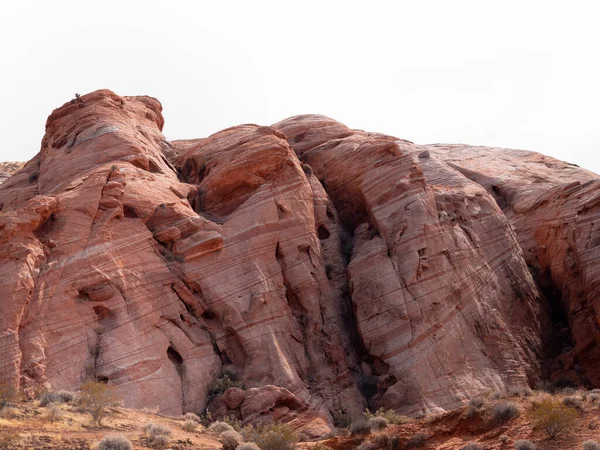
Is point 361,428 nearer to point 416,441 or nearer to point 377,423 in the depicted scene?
point 377,423

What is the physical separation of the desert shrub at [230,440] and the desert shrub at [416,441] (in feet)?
17.0

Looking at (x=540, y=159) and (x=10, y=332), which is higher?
(x=540, y=159)

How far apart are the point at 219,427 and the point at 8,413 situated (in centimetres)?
706

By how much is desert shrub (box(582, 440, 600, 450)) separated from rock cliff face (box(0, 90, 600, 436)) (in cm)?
1216

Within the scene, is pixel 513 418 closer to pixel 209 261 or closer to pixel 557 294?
pixel 209 261

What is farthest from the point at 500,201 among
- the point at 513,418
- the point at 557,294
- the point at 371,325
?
the point at 513,418

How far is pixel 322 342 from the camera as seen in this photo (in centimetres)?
3562

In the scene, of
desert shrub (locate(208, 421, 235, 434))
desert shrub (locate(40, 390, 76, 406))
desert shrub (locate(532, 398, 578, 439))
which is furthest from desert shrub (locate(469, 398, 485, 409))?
desert shrub (locate(40, 390, 76, 406))

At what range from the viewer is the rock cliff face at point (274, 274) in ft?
100

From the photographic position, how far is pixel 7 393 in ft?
84.9

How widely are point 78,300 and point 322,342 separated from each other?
1071 centimetres

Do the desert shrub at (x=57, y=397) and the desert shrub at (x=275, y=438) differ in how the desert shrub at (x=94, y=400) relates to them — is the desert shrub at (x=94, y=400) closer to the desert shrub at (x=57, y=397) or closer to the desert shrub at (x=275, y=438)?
the desert shrub at (x=57, y=397)

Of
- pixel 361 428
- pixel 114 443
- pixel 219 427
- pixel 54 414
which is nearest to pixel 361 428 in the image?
pixel 361 428

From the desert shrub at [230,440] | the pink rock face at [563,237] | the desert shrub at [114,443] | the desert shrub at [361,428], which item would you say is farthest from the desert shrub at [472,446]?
the pink rock face at [563,237]
